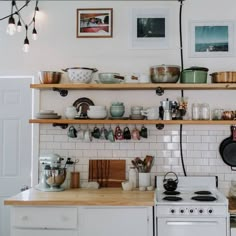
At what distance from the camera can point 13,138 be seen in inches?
149

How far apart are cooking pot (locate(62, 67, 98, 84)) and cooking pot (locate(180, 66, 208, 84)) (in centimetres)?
87

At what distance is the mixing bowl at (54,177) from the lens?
3.19 m

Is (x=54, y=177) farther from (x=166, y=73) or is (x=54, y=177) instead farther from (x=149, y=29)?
(x=149, y=29)

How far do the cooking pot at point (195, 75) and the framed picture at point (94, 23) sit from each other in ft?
2.90

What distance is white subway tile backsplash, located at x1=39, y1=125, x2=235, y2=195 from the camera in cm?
341

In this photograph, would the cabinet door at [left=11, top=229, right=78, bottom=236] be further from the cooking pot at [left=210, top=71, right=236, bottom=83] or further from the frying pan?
the cooking pot at [left=210, top=71, right=236, bottom=83]

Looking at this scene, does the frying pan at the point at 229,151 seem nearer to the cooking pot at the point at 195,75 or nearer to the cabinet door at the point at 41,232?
the cooking pot at the point at 195,75

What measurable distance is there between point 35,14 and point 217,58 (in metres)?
1.87

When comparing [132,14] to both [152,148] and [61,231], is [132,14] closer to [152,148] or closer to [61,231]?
[152,148]

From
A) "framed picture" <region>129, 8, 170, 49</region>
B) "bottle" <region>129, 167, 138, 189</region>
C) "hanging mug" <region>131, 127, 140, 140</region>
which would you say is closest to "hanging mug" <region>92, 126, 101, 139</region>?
"hanging mug" <region>131, 127, 140, 140</region>

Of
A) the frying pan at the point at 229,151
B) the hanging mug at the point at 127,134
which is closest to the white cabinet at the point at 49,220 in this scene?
the hanging mug at the point at 127,134

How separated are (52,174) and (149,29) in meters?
1.68

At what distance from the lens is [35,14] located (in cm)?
356

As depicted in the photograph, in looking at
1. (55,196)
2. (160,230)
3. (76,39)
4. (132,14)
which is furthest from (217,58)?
(55,196)
